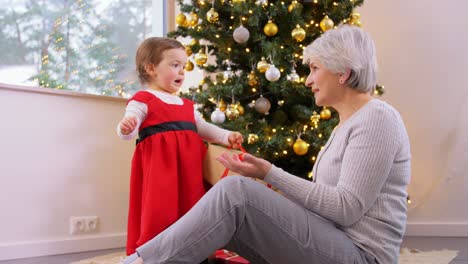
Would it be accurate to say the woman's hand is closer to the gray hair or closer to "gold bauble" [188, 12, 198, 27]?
the gray hair

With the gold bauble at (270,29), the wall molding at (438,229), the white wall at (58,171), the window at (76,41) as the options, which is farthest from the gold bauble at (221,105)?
the wall molding at (438,229)

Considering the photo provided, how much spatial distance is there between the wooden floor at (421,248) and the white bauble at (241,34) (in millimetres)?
1420

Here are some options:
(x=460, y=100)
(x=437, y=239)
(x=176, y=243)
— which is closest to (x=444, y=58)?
(x=460, y=100)

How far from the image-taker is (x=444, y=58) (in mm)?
3229

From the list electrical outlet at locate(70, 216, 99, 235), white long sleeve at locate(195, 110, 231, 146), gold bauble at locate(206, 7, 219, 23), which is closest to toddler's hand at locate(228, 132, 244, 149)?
white long sleeve at locate(195, 110, 231, 146)

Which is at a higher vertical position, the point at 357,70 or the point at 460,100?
the point at 357,70

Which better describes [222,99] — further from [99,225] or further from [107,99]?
[99,225]

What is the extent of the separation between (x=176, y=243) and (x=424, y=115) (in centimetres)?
262

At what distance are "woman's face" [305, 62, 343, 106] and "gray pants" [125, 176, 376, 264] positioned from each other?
0.36 m

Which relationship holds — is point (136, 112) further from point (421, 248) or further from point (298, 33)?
point (421, 248)

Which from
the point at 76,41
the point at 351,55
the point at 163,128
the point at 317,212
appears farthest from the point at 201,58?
the point at 317,212

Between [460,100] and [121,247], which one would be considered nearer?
[121,247]

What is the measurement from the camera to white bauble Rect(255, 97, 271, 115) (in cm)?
235

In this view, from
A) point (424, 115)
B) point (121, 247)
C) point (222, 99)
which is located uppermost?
point (222, 99)
